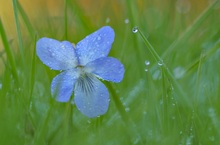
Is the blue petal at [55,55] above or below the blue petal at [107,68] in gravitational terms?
above

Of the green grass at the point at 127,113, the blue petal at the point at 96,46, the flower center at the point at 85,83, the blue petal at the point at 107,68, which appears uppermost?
the blue petal at the point at 96,46

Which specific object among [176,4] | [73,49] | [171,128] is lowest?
[176,4]

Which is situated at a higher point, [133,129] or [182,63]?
[133,129]

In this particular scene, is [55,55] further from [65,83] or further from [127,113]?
[127,113]

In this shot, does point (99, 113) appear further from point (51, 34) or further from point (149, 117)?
point (51, 34)

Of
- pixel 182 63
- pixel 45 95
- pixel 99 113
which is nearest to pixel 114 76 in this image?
pixel 99 113
